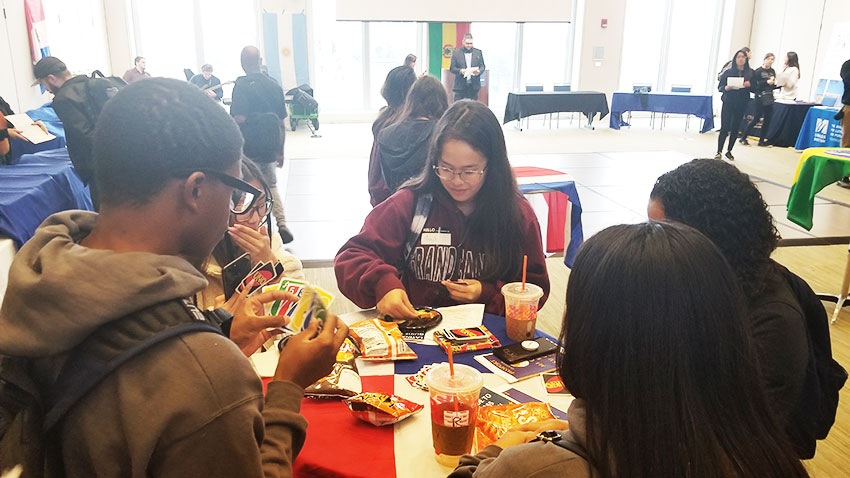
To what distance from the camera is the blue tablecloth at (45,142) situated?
504cm

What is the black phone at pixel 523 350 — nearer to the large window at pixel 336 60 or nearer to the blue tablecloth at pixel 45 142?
the blue tablecloth at pixel 45 142

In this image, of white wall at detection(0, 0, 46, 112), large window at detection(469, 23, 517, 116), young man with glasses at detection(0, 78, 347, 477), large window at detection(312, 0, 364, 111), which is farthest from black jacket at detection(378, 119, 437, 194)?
large window at detection(469, 23, 517, 116)

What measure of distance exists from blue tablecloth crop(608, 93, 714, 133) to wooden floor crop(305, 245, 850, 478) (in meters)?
7.39

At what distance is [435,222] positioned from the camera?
2217 millimetres

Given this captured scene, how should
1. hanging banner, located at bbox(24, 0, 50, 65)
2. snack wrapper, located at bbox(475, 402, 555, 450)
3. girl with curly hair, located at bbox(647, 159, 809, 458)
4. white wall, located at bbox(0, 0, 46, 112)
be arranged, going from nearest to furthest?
snack wrapper, located at bbox(475, 402, 555, 450) < girl with curly hair, located at bbox(647, 159, 809, 458) < white wall, located at bbox(0, 0, 46, 112) < hanging banner, located at bbox(24, 0, 50, 65)

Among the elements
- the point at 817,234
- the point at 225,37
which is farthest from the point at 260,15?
the point at 817,234

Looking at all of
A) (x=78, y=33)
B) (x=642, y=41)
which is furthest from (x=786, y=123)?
(x=78, y=33)

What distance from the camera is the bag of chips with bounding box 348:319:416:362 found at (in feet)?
5.50

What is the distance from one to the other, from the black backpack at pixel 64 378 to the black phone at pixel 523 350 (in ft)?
3.40

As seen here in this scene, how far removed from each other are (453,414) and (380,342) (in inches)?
20.7

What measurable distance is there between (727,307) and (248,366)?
2.28 feet

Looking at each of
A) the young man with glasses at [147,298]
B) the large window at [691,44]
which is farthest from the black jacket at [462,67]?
the young man with glasses at [147,298]

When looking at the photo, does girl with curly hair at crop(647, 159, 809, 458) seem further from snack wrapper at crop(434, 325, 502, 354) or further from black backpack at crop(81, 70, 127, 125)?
black backpack at crop(81, 70, 127, 125)

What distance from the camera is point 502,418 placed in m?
1.35
